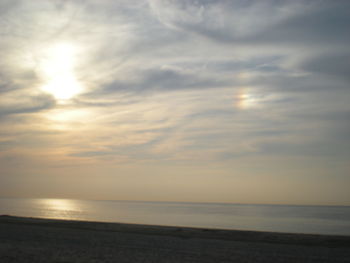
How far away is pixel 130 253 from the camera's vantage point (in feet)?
68.1

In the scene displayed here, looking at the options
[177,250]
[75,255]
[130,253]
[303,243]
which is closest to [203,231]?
[303,243]

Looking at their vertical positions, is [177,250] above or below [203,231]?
below

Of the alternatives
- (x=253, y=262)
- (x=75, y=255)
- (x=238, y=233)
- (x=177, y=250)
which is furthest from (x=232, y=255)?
(x=238, y=233)

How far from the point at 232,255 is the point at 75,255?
986 cm

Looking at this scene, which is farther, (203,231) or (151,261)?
(203,231)

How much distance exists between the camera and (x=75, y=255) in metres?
19.4

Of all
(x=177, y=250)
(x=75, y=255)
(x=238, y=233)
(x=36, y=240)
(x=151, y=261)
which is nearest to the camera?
(x=151, y=261)

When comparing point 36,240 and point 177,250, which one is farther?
point 36,240

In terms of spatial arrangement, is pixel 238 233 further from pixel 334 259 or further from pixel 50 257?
pixel 50 257

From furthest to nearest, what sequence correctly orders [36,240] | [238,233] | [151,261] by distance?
[238,233] < [36,240] < [151,261]

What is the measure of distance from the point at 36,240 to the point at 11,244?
265 cm

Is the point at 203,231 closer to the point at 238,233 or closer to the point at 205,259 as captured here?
the point at 238,233

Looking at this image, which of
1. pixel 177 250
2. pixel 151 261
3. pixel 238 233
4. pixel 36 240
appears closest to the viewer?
pixel 151 261

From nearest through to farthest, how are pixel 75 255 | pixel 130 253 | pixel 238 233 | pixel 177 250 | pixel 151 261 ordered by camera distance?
pixel 151 261 < pixel 75 255 < pixel 130 253 < pixel 177 250 < pixel 238 233
